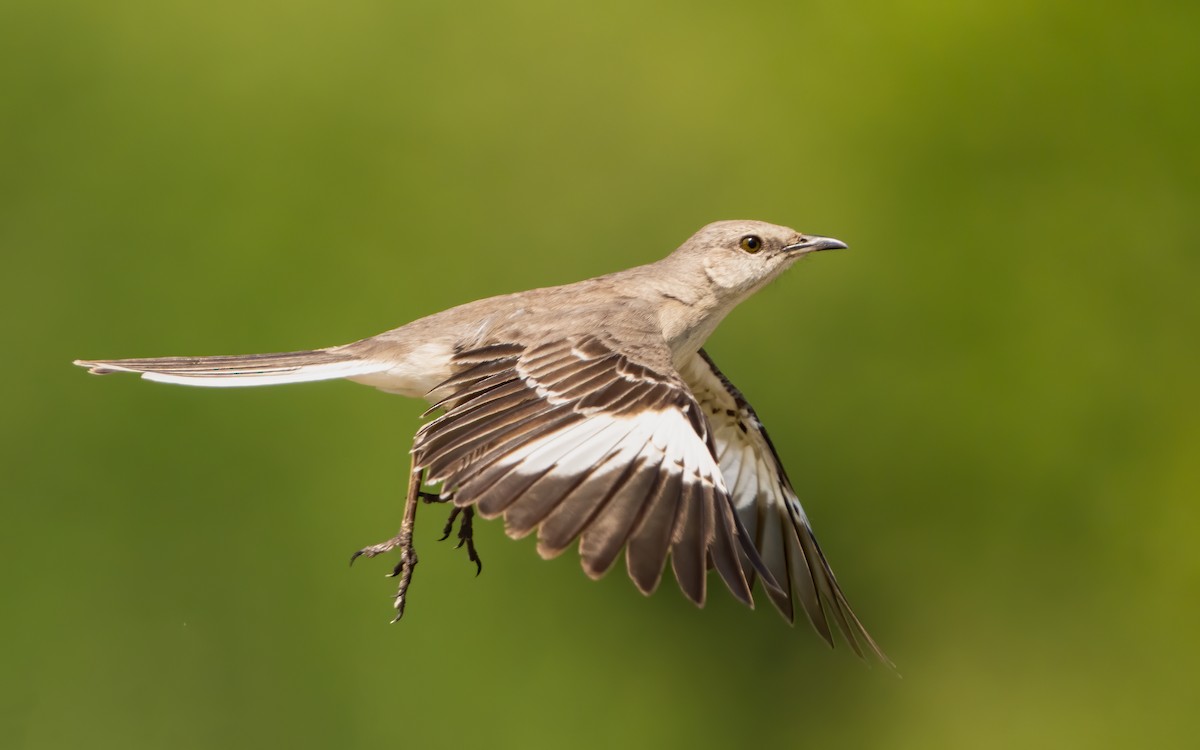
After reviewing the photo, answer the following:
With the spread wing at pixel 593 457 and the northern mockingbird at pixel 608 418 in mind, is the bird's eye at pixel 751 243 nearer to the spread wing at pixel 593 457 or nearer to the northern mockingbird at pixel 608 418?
the northern mockingbird at pixel 608 418

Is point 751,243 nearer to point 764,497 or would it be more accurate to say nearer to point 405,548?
point 764,497

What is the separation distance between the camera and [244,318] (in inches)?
396

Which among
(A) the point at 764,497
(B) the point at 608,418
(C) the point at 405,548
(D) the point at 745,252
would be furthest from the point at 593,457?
(A) the point at 764,497

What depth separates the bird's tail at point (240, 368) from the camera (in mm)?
4891

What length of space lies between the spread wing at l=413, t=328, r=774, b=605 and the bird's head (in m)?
1.00

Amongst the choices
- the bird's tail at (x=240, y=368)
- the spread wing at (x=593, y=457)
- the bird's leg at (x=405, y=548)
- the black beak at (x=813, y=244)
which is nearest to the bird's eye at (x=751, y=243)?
the black beak at (x=813, y=244)

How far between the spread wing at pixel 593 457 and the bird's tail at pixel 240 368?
509 mm

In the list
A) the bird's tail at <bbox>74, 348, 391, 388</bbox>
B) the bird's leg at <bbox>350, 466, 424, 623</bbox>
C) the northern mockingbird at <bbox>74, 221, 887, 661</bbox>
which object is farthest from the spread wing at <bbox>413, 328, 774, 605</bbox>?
the bird's tail at <bbox>74, 348, 391, 388</bbox>

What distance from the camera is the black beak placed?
5680 millimetres

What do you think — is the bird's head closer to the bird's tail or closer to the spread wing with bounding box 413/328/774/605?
the spread wing with bounding box 413/328/774/605

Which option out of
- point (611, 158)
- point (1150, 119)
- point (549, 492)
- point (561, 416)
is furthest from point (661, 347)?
point (1150, 119)

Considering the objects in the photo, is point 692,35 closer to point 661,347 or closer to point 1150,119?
point 1150,119

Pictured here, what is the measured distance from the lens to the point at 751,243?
5766 millimetres

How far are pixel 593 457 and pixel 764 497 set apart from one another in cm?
221
